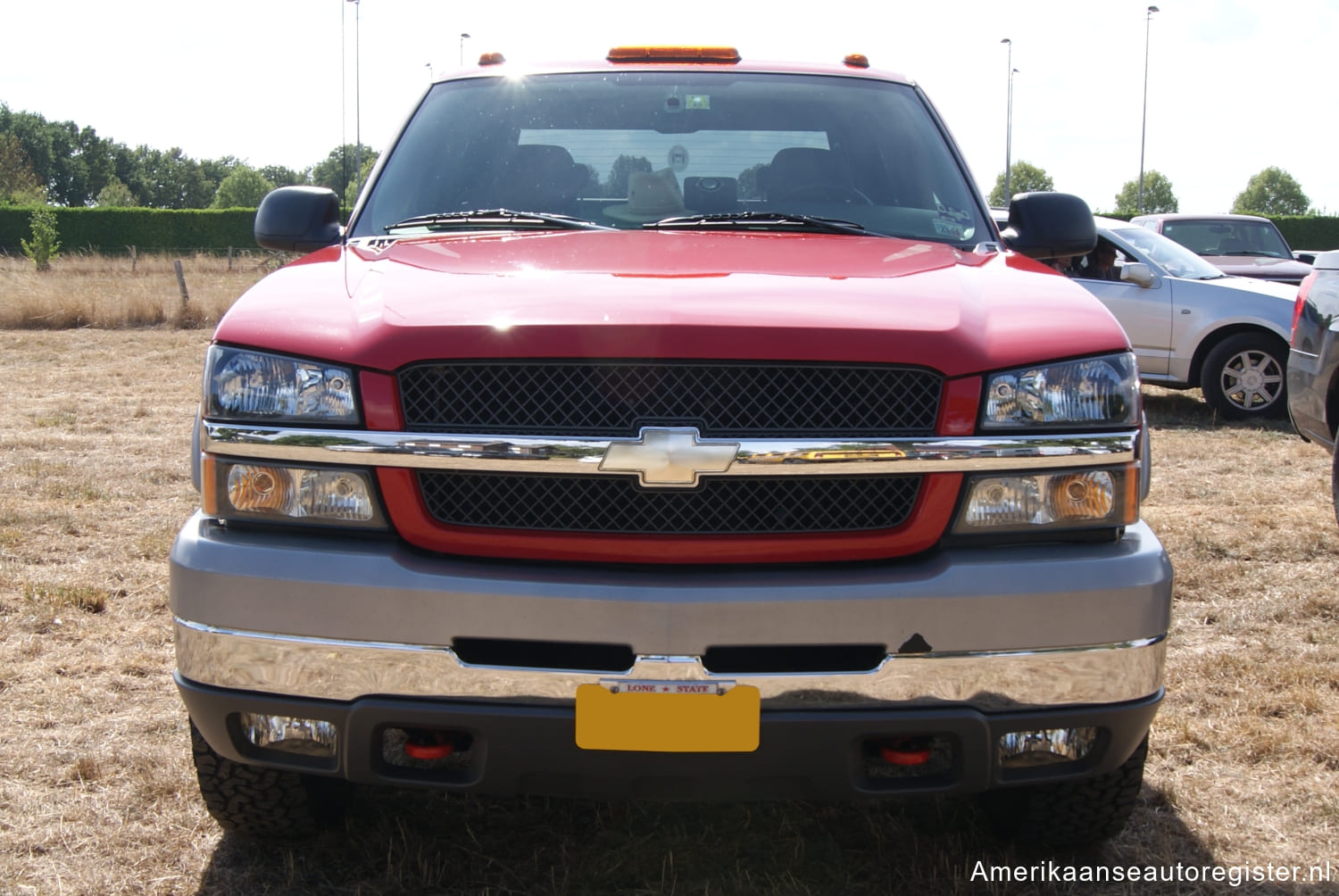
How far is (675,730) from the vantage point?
6.89 feet

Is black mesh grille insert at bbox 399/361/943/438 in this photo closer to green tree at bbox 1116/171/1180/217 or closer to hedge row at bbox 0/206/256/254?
hedge row at bbox 0/206/256/254

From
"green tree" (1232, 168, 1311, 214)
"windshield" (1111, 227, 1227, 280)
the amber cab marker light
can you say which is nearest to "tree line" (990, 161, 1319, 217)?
"green tree" (1232, 168, 1311, 214)

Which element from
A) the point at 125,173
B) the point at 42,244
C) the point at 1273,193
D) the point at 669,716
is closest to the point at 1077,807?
the point at 669,716

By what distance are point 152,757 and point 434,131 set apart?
1931 mm

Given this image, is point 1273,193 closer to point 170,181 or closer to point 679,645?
point 170,181

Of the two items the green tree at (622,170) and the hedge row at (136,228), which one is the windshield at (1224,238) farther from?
the hedge row at (136,228)

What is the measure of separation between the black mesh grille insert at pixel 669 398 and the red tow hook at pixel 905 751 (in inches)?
22.5

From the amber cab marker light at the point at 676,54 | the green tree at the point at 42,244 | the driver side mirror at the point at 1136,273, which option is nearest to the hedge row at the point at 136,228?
the green tree at the point at 42,244

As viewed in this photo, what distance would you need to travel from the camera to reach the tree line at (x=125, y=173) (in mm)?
107875

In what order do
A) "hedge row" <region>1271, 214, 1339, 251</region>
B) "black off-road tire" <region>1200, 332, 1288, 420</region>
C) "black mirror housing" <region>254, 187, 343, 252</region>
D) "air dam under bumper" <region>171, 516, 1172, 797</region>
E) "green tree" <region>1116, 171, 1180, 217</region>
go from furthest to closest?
"green tree" <region>1116, 171, 1180, 217</region> < "hedge row" <region>1271, 214, 1339, 251</region> < "black off-road tire" <region>1200, 332, 1288, 420</region> < "black mirror housing" <region>254, 187, 343, 252</region> < "air dam under bumper" <region>171, 516, 1172, 797</region>

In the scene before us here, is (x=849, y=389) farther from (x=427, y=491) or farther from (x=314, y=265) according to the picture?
(x=314, y=265)

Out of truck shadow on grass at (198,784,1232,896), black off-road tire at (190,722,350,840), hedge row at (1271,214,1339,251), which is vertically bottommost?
truck shadow on grass at (198,784,1232,896)

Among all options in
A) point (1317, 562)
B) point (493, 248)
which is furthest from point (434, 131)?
point (1317, 562)

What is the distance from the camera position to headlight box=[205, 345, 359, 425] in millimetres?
2244
